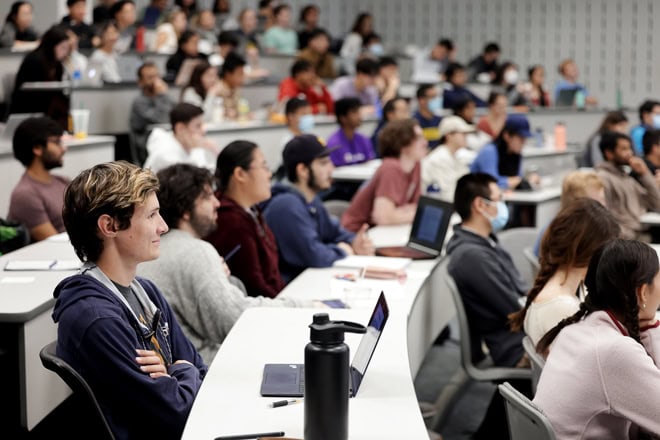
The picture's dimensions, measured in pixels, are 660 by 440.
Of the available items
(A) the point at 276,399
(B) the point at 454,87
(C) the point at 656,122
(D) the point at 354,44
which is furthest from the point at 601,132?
(A) the point at 276,399

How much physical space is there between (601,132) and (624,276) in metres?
6.02

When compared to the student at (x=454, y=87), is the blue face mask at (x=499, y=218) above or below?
below

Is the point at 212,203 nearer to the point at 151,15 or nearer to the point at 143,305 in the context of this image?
the point at 143,305

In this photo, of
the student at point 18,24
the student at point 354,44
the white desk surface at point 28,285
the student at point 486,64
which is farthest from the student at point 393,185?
the student at point 486,64

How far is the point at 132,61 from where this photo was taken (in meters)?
9.36

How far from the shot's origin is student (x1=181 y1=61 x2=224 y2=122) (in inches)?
336

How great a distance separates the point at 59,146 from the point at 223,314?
2.19m

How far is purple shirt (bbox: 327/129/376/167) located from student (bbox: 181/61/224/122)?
1146 millimetres

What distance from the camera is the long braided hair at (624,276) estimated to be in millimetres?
2627

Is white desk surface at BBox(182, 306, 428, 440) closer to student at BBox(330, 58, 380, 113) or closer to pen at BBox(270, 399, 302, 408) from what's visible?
pen at BBox(270, 399, 302, 408)

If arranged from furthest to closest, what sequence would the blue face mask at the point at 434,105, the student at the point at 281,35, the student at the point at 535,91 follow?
the student at the point at 281,35, the student at the point at 535,91, the blue face mask at the point at 434,105

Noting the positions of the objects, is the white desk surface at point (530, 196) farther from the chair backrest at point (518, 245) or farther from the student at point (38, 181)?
the student at point (38, 181)

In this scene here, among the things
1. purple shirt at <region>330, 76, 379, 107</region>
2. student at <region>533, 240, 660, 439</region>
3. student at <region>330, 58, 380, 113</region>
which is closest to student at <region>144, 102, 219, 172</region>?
student at <region>330, 58, 380, 113</region>

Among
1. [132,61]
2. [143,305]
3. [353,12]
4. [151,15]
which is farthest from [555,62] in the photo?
[143,305]
